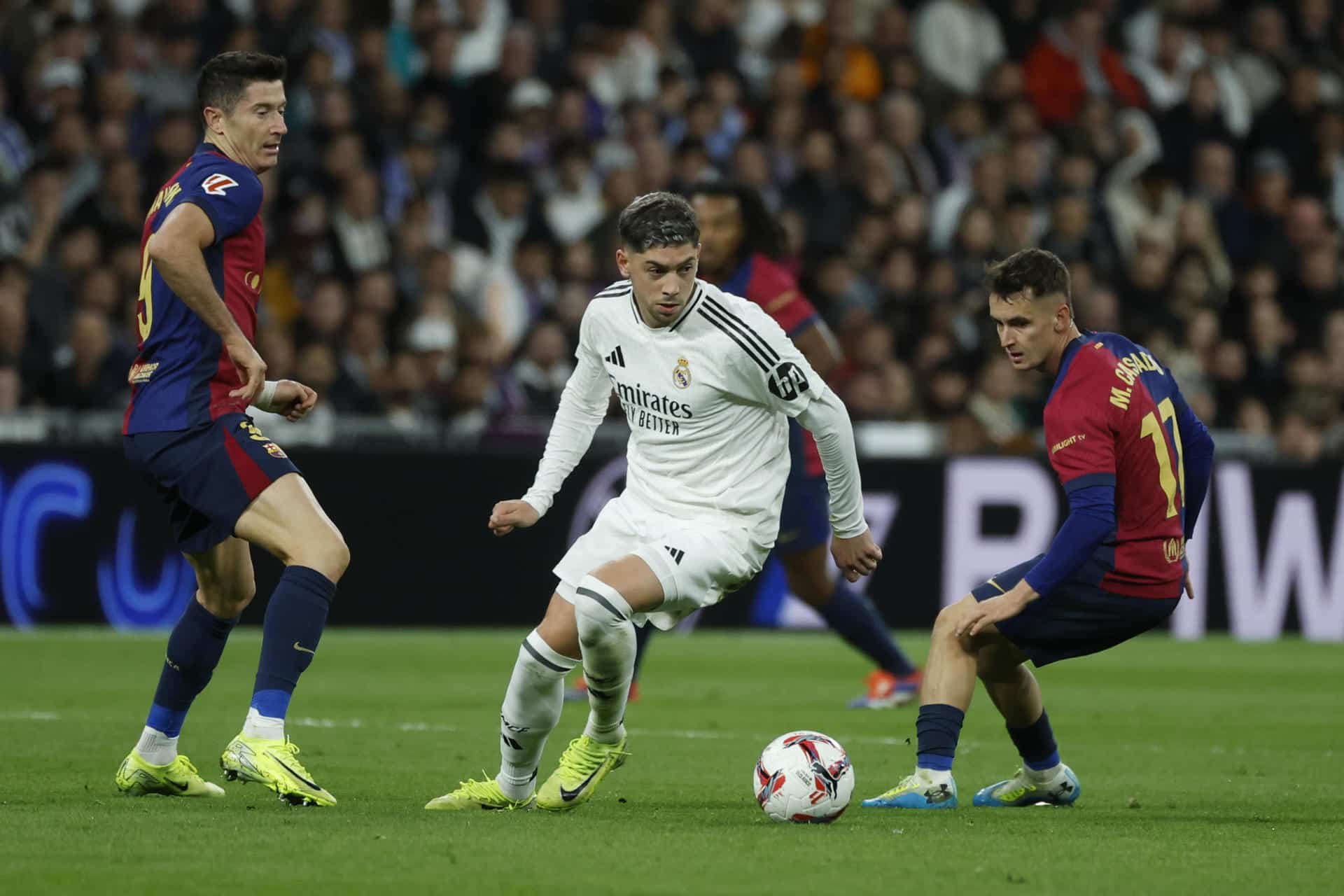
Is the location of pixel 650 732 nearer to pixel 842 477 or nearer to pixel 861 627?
pixel 861 627

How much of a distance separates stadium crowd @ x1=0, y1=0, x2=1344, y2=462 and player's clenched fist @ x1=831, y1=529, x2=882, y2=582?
309 inches

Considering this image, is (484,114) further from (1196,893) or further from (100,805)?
(1196,893)

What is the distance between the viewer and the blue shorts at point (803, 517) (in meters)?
9.49

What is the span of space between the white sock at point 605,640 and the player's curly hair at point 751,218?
375 centimetres

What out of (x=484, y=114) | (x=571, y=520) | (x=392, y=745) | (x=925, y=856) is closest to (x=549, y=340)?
(x=571, y=520)

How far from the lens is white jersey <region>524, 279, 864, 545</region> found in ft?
20.8

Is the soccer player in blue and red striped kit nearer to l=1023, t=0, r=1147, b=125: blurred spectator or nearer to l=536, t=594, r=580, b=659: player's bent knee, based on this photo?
l=536, t=594, r=580, b=659: player's bent knee

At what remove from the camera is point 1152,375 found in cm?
659

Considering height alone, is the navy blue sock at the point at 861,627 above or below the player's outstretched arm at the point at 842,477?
below

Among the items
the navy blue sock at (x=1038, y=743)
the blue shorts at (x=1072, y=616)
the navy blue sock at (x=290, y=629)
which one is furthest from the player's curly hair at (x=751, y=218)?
the navy blue sock at (x=290, y=629)

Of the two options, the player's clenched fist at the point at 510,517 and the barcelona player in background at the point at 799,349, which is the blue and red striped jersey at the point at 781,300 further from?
the player's clenched fist at the point at 510,517

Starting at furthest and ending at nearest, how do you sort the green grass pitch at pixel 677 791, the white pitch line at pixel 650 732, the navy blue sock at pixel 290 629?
1. the white pitch line at pixel 650 732
2. the navy blue sock at pixel 290 629
3. the green grass pitch at pixel 677 791

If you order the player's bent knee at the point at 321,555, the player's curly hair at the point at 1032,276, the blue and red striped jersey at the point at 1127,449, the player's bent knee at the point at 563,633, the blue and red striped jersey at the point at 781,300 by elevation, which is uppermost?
the blue and red striped jersey at the point at 781,300

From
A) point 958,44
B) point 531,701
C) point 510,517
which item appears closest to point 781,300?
point 510,517
